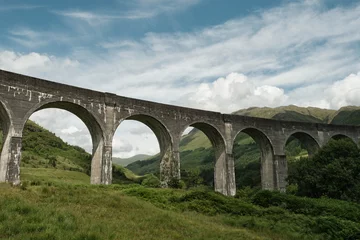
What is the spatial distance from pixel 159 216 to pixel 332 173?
51.7ft

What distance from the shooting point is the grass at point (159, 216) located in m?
9.33

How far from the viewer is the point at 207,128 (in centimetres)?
3048

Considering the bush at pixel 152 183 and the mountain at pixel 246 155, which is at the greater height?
the mountain at pixel 246 155

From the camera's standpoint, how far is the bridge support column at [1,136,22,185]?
18.8m

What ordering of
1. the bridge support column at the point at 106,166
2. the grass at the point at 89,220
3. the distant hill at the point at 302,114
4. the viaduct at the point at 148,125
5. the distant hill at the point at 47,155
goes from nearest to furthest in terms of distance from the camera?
the grass at the point at 89,220
the viaduct at the point at 148,125
the bridge support column at the point at 106,166
the distant hill at the point at 47,155
the distant hill at the point at 302,114

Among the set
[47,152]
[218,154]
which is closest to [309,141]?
[218,154]

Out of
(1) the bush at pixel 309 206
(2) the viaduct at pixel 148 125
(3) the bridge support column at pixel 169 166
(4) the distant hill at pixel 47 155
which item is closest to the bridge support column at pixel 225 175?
(2) the viaduct at pixel 148 125

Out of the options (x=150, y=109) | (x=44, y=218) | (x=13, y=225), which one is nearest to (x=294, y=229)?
(x=44, y=218)

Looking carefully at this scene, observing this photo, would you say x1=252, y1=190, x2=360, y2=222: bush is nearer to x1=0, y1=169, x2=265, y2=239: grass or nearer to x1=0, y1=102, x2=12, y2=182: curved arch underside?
x1=0, y1=169, x2=265, y2=239: grass

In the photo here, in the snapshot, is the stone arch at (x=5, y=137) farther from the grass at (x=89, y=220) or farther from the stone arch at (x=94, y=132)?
the grass at (x=89, y=220)

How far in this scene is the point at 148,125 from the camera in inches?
Result: 1090

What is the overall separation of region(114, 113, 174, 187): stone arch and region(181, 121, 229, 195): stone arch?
3.22 m

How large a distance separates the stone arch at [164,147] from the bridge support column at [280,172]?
11433 mm

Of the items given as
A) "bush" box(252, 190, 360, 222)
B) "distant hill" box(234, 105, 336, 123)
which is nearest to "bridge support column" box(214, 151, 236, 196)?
"bush" box(252, 190, 360, 222)
